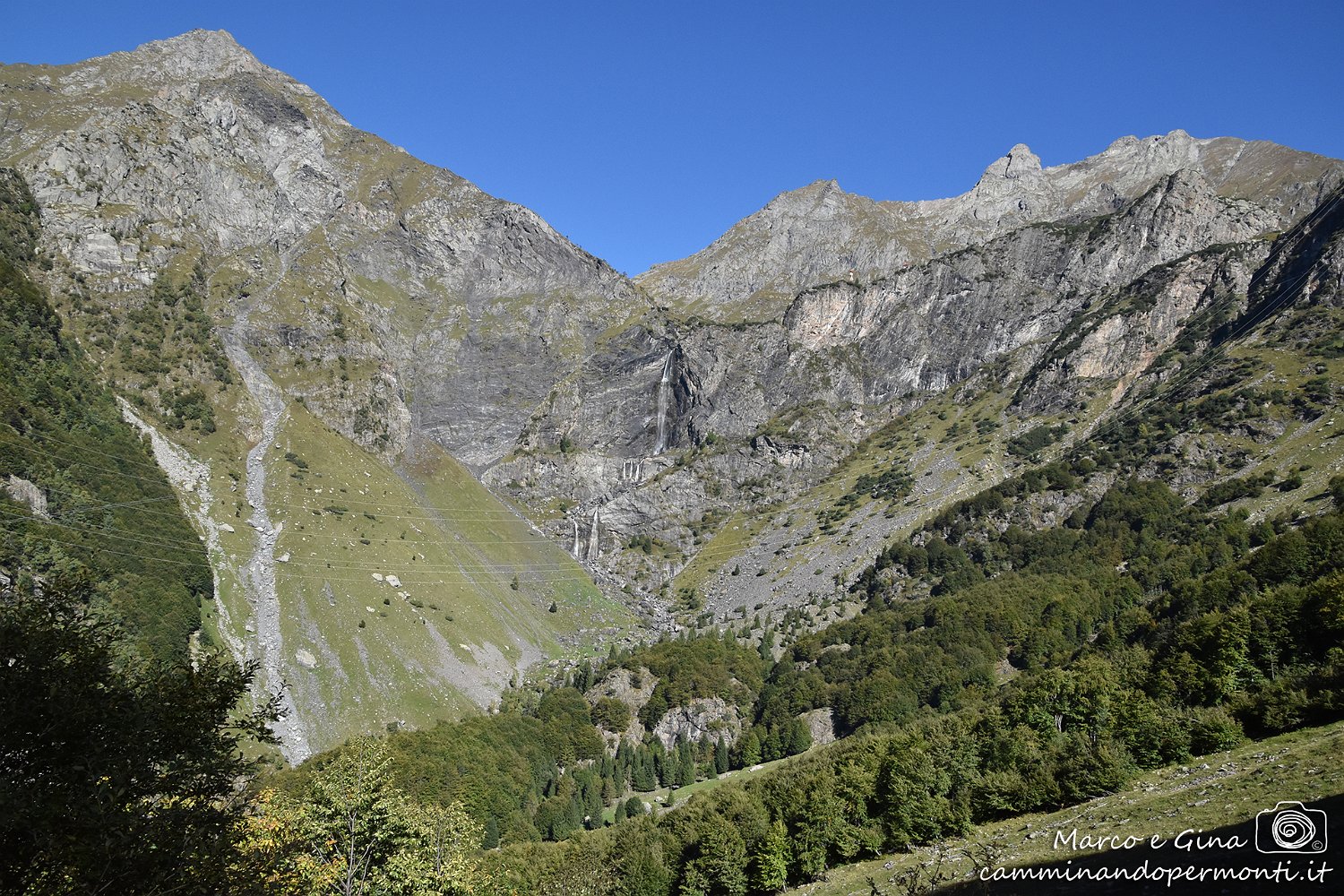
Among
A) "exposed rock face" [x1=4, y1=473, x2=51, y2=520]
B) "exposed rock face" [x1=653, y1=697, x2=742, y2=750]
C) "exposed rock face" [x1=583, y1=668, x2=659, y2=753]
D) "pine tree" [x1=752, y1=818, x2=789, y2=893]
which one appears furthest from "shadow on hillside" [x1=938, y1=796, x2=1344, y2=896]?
"exposed rock face" [x1=4, y1=473, x2=51, y2=520]

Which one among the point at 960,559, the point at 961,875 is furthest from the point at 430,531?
the point at 961,875

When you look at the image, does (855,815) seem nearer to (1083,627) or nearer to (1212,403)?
(1083,627)

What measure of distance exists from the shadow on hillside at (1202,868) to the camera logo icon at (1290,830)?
0.77 ft

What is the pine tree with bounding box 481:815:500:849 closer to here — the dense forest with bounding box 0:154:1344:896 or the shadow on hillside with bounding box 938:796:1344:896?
the dense forest with bounding box 0:154:1344:896

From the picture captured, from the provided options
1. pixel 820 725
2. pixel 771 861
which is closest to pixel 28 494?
pixel 771 861

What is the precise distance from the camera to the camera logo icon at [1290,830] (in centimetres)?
2423

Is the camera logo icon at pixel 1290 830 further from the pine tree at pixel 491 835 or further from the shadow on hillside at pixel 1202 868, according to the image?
the pine tree at pixel 491 835

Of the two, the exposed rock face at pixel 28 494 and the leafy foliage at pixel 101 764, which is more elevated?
the exposed rock face at pixel 28 494

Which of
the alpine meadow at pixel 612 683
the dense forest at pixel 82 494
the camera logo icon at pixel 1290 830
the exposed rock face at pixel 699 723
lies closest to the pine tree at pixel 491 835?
the alpine meadow at pixel 612 683

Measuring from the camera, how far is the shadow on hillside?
22.7 m

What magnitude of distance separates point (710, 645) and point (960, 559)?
68.0 meters

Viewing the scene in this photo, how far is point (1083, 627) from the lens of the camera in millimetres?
129500

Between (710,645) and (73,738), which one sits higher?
(710,645)

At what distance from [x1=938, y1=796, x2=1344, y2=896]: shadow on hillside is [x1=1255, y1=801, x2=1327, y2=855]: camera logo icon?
0.23 meters
